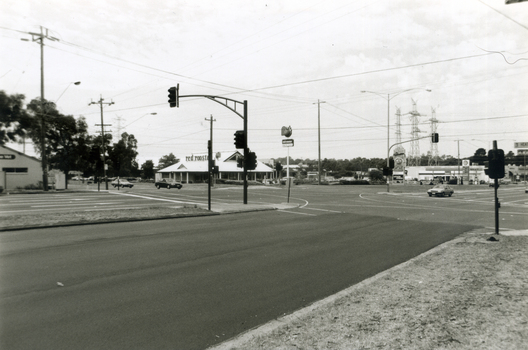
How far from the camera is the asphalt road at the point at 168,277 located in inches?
195

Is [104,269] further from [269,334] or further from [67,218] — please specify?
[67,218]

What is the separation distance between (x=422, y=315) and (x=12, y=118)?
7.54m

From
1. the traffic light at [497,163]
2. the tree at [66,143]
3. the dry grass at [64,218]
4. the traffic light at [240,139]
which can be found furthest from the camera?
the tree at [66,143]

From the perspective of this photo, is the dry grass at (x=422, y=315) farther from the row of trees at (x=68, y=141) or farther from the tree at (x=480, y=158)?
the tree at (x=480, y=158)

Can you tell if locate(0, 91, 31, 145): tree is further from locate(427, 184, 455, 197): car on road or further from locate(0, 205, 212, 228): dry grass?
locate(427, 184, 455, 197): car on road

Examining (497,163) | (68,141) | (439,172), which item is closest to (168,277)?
(497,163)

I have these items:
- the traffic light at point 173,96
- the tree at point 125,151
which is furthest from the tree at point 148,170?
the traffic light at point 173,96

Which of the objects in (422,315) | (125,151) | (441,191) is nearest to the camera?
(422,315)

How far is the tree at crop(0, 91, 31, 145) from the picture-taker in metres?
Answer: 6.96

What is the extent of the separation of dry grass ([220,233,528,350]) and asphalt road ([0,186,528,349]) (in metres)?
0.64

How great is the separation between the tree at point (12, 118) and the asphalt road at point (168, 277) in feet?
8.50

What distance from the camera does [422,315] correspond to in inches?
207

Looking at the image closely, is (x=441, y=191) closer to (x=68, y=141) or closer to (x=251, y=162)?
(x=251, y=162)

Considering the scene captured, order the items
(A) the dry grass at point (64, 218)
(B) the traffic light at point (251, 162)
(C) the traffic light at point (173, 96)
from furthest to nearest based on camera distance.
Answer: (B) the traffic light at point (251, 162) → (C) the traffic light at point (173, 96) → (A) the dry grass at point (64, 218)
